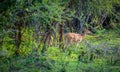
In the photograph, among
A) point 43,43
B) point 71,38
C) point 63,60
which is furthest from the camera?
point 71,38

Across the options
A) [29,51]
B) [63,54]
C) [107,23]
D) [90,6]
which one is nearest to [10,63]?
[29,51]

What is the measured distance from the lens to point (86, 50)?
37.5 ft

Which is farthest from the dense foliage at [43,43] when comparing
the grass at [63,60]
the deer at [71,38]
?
the deer at [71,38]

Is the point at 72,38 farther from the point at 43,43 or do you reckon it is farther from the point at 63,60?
the point at 63,60

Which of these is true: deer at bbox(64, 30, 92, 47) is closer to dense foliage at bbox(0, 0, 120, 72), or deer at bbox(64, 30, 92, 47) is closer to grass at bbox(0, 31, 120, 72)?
dense foliage at bbox(0, 0, 120, 72)

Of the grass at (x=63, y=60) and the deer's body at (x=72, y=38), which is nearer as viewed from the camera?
the grass at (x=63, y=60)

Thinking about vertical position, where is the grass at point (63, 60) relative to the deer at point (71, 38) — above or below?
below

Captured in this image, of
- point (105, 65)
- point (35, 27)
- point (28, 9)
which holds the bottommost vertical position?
point (105, 65)

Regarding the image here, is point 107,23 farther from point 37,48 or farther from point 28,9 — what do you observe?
point 28,9

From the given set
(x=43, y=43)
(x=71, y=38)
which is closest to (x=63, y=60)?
(x=43, y=43)

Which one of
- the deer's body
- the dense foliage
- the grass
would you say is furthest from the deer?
the grass

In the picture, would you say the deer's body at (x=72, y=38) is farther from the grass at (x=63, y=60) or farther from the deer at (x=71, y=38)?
the grass at (x=63, y=60)

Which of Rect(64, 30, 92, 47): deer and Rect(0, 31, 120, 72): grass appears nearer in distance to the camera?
Rect(0, 31, 120, 72): grass

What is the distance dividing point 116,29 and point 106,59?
331 inches
